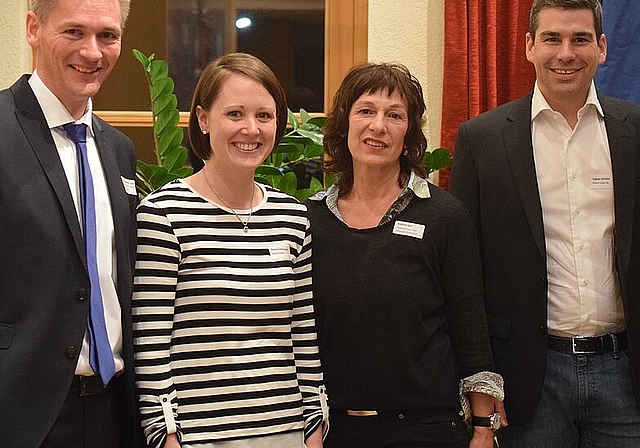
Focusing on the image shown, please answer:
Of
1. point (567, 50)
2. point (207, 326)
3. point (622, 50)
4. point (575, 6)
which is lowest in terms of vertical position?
point (207, 326)

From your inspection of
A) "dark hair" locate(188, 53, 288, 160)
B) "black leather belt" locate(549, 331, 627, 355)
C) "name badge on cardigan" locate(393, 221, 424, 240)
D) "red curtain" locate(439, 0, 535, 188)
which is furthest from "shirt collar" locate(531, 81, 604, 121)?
"red curtain" locate(439, 0, 535, 188)

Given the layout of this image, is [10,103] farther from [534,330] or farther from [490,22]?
[490,22]

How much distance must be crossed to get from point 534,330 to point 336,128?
81 centimetres

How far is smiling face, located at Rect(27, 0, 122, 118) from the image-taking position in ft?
6.28

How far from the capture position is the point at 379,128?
233 cm

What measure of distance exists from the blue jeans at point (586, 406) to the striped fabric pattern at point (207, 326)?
784 millimetres

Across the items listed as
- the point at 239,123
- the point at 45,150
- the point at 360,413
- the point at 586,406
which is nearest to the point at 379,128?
the point at 239,123

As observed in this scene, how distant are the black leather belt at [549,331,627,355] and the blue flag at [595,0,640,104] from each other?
3.85 feet

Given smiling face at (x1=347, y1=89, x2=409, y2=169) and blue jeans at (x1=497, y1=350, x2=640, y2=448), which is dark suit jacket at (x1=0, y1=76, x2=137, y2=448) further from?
blue jeans at (x1=497, y1=350, x2=640, y2=448)

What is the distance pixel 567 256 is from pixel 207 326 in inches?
42.3

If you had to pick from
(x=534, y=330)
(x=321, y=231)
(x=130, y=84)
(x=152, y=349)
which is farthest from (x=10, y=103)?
(x=130, y=84)

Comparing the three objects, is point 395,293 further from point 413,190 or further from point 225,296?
point 225,296

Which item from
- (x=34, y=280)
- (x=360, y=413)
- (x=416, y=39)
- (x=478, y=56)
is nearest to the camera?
(x=34, y=280)

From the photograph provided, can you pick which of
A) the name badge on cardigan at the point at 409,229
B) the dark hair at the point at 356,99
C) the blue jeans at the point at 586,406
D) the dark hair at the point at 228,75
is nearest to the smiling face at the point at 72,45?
the dark hair at the point at 228,75
